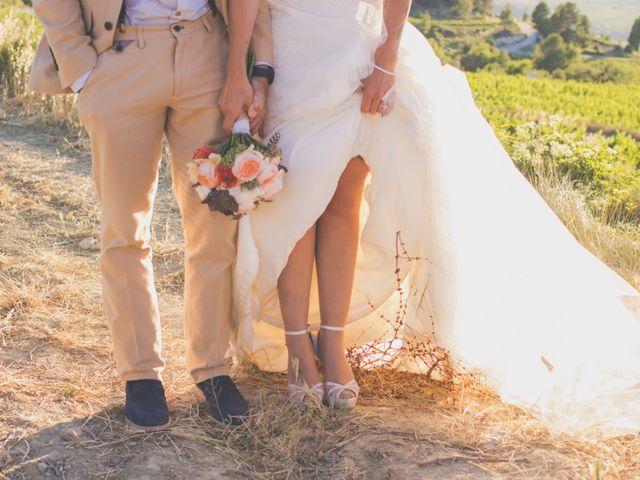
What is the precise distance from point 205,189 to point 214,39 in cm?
53

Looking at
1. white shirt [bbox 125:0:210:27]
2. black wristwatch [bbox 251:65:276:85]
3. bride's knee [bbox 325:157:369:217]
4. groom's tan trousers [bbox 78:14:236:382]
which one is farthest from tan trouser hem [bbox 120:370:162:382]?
white shirt [bbox 125:0:210:27]

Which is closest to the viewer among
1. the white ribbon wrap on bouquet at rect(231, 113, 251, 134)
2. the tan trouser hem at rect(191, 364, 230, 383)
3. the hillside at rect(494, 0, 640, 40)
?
the white ribbon wrap on bouquet at rect(231, 113, 251, 134)

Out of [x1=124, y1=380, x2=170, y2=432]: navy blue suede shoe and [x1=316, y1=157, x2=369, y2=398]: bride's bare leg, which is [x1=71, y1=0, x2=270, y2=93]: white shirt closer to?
[x1=316, y1=157, x2=369, y2=398]: bride's bare leg

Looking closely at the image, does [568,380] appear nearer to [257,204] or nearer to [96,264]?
[257,204]

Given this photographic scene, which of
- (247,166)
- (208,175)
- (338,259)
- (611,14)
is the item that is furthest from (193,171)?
(611,14)

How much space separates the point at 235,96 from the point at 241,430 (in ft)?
3.93

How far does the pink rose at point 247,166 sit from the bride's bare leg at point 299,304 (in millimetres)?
438

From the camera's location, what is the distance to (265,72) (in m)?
3.19

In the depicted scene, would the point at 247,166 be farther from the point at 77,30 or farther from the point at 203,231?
the point at 77,30

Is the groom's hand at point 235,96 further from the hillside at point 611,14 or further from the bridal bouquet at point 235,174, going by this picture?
the hillside at point 611,14

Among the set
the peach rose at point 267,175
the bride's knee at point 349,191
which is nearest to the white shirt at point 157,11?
the peach rose at point 267,175

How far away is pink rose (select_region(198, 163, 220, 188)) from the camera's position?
2969 millimetres

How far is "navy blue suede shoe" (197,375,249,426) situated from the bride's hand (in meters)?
1.16

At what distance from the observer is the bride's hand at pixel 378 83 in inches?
128
